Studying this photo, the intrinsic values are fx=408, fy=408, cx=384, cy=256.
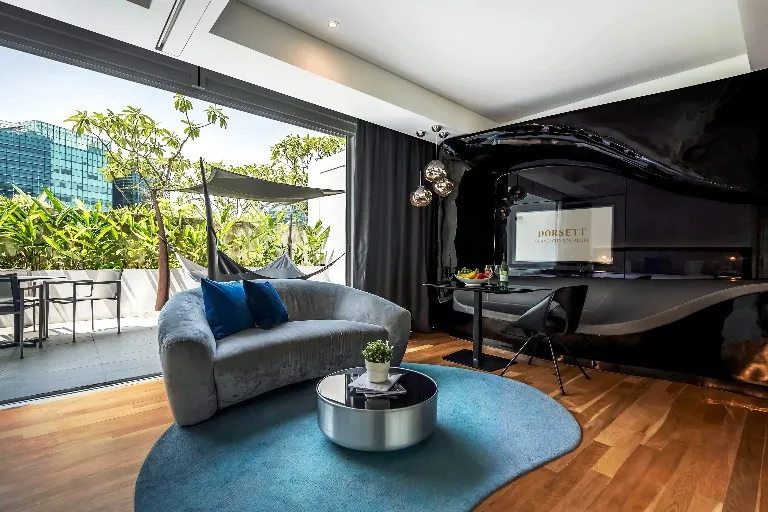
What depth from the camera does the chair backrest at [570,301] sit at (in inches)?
118

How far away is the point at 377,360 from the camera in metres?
2.04

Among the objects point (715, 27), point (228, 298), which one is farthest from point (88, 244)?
point (715, 27)

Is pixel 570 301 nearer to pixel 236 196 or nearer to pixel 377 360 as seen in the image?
pixel 377 360

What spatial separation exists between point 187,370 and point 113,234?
1752 mm

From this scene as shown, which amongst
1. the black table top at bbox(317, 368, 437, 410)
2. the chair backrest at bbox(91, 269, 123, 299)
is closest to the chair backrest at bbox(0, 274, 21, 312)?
the chair backrest at bbox(91, 269, 123, 299)

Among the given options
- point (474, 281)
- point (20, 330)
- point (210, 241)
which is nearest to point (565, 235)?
point (474, 281)

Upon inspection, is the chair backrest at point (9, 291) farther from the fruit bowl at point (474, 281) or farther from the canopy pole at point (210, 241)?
the fruit bowl at point (474, 281)

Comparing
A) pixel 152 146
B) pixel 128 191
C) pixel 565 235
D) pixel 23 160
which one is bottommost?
pixel 565 235

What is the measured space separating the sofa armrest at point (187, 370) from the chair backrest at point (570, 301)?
238 centimetres

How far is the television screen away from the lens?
3719 mm

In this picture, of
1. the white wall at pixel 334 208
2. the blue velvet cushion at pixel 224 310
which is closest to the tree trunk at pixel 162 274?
the blue velvet cushion at pixel 224 310

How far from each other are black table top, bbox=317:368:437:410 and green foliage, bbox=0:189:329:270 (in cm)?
197

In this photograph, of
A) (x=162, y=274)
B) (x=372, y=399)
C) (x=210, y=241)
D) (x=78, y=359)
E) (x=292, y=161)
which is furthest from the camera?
(x=292, y=161)

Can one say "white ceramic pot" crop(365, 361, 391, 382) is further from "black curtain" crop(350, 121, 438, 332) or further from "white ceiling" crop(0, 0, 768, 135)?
"black curtain" crop(350, 121, 438, 332)
